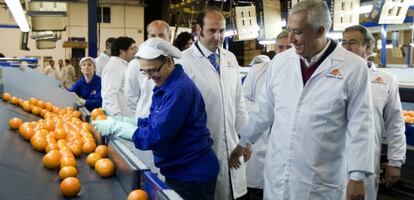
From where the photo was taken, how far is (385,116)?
284 cm

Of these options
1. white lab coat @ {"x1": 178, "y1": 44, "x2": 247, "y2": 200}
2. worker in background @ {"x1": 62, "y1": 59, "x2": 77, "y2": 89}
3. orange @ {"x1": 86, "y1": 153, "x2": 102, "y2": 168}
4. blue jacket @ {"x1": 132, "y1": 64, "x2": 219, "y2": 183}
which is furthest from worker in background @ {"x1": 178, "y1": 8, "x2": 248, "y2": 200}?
worker in background @ {"x1": 62, "y1": 59, "x2": 77, "y2": 89}

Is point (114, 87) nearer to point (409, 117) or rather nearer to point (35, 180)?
point (35, 180)

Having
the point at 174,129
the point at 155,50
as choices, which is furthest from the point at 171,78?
the point at 174,129

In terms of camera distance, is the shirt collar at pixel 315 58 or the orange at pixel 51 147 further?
the orange at pixel 51 147

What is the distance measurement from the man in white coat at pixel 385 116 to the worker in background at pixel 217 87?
0.91 metres

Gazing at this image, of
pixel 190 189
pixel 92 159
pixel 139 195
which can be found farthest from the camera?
pixel 92 159

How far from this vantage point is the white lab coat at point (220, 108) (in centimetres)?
275

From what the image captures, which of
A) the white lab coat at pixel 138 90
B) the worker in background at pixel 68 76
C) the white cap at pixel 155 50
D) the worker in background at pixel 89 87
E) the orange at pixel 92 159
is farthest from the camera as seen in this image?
the worker in background at pixel 68 76

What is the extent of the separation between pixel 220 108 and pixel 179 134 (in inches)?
25.2

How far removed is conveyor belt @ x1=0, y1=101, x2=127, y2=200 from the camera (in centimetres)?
192

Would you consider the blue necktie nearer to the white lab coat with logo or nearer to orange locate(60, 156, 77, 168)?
the white lab coat with logo

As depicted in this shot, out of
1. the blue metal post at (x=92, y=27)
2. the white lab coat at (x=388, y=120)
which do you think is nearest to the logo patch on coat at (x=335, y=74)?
the white lab coat at (x=388, y=120)

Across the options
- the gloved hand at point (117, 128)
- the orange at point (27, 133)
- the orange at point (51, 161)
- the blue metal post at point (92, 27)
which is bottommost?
the orange at point (51, 161)

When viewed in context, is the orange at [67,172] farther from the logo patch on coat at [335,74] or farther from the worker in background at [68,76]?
the worker in background at [68,76]
